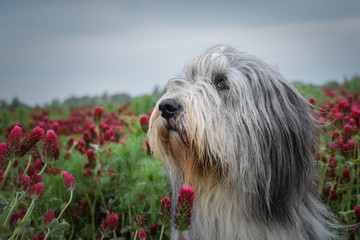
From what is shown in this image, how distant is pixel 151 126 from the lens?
2840 millimetres

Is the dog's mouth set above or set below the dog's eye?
below

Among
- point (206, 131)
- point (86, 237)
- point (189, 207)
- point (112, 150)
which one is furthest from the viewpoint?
point (112, 150)

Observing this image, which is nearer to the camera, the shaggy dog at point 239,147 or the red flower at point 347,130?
the shaggy dog at point 239,147

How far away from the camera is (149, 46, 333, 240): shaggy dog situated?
8.54 feet

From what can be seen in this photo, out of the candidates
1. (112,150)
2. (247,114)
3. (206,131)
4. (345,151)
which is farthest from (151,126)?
(345,151)

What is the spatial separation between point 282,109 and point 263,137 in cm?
32

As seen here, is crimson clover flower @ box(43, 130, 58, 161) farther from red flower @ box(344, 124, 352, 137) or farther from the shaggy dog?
red flower @ box(344, 124, 352, 137)

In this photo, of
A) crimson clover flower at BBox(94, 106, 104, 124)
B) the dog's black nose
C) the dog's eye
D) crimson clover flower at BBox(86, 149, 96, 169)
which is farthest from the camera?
crimson clover flower at BBox(94, 106, 104, 124)

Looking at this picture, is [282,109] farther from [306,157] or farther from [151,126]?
[151,126]

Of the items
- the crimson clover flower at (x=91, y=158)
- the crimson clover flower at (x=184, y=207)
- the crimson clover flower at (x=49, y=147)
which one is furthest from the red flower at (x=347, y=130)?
the crimson clover flower at (x=49, y=147)

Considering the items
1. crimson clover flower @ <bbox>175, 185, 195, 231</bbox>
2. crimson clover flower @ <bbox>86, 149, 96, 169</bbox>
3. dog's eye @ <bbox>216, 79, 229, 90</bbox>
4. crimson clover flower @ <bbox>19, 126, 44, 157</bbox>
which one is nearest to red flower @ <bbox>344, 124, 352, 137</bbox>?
dog's eye @ <bbox>216, 79, 229, 90</bbox>

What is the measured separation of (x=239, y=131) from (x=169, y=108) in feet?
1.74

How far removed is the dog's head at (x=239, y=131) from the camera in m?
2.59

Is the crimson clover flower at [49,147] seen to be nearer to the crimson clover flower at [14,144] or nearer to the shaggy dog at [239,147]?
the crimson clover flower at [14,144]
